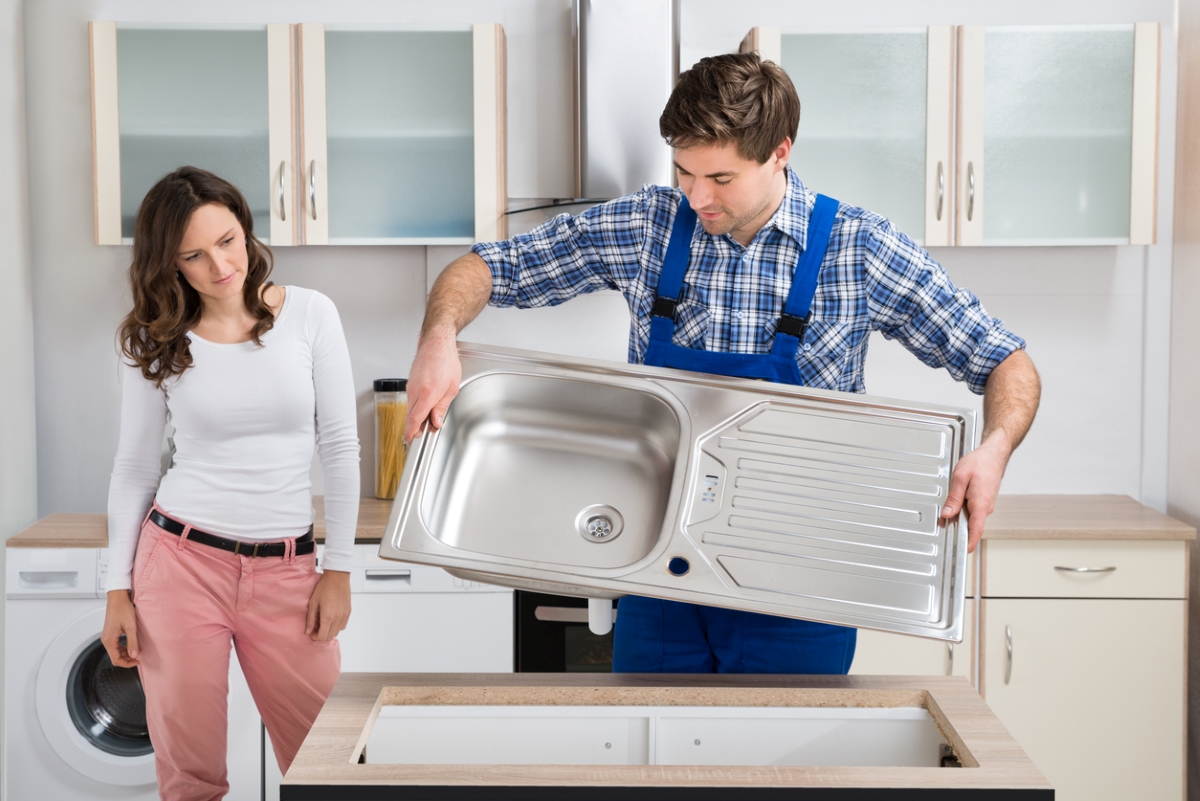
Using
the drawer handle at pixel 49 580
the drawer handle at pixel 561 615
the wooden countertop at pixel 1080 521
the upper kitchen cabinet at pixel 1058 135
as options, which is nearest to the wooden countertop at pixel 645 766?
the drawer handle at pixel 561 615

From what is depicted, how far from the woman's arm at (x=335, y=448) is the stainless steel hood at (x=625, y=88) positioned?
1.02 metres

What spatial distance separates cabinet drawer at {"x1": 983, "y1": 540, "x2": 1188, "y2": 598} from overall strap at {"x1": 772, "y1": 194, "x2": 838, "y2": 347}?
129cm

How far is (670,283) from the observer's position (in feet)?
4.61

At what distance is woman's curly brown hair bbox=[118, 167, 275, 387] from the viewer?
1625 millimetres

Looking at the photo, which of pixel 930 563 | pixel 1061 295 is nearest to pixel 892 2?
pixel 1061 295

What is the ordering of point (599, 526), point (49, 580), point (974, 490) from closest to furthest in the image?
1. point (974, 490)
2. point (599, 526)
3. point (49, 580)

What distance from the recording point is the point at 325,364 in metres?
1.69

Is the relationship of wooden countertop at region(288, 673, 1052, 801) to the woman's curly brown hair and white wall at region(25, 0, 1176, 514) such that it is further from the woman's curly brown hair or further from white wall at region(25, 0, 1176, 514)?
white wall at region(25, 0, 1176, 514)

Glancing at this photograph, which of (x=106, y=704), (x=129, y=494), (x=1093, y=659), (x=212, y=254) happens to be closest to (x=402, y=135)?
(x=212, y=254)

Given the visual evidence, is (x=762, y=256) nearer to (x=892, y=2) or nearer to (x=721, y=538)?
(x=721, y=538)

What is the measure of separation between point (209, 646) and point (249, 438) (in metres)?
0.34

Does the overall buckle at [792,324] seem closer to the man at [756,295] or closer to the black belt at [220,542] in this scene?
the man at [756,295]

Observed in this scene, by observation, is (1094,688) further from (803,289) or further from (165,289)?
(165,289)

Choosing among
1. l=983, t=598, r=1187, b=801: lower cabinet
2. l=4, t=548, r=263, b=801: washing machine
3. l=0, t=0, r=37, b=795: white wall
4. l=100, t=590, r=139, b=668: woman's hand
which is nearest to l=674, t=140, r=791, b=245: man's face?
l=100, t=590, r=139, b=668: woman's hand
